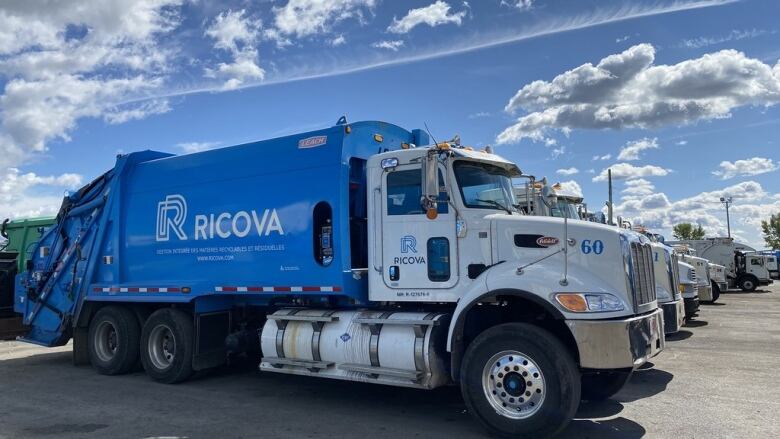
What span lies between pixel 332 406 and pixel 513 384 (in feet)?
8.58

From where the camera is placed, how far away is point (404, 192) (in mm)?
7289

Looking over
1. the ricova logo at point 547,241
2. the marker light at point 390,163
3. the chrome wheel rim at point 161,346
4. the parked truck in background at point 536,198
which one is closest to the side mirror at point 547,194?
the parked truck in background at point 536,198

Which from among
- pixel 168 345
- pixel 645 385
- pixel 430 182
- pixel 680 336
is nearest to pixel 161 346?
pixel 168 345

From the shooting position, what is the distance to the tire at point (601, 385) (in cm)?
718

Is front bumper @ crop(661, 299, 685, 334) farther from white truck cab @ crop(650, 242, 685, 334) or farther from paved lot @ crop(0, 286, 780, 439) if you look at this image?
paved lot @ crop(0, 286, 780, 439)

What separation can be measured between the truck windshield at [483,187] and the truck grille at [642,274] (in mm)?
1503

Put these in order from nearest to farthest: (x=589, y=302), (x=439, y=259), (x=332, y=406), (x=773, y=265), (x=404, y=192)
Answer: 1. (x=589, y=302)
2. (x=439, y=259)
3. (x=404, y=192)
4. (x=332, y=406)
5. (x=773, y=265)

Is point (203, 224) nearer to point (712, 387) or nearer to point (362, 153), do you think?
point (362, 153)

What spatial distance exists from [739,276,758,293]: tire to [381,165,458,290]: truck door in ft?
102

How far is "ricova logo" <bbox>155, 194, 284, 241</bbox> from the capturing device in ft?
27.6

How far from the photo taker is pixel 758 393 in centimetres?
779

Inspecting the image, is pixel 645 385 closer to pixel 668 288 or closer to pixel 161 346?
pixel 668 288

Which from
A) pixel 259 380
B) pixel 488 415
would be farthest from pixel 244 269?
pixel 488 415

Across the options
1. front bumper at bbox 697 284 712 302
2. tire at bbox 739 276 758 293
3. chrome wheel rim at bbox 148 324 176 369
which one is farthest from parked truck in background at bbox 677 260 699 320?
tire at bbox 739 276 758 293
